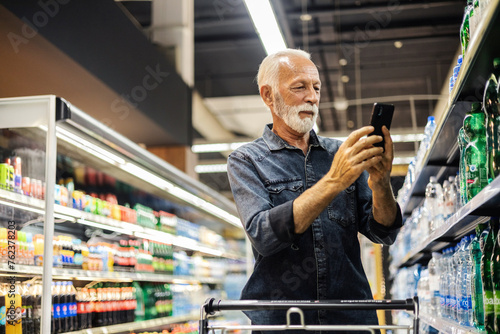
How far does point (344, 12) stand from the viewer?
1017 cm

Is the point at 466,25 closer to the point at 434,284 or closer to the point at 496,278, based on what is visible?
the point at 496,278

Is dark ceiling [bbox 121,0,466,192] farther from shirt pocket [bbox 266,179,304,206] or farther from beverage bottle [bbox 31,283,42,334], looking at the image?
shirt pocket [bbox 266,179,304,206]

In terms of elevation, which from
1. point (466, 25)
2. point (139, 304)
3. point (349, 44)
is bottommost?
point (139, 304)

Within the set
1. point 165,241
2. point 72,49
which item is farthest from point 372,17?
point 72,49

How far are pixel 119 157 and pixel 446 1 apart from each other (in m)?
7.28

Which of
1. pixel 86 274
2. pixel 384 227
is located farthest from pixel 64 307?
pixel 384 227

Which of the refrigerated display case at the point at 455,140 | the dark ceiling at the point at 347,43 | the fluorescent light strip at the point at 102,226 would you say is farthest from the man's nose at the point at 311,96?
the dark ceiling at the point at 347,43

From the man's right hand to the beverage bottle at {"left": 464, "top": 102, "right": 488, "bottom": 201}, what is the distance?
0.52m

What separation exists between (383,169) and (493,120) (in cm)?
38

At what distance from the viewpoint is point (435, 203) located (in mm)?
3713

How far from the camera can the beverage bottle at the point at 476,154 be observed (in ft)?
7.29

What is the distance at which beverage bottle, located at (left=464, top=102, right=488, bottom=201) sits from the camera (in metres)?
2.22

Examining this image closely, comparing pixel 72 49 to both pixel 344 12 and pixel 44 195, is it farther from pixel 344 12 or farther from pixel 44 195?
pixel 344 12

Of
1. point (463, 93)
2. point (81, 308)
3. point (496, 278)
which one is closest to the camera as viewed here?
point (496, 278)
